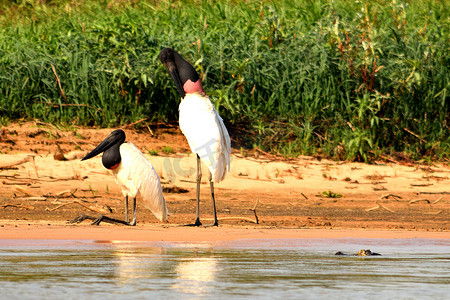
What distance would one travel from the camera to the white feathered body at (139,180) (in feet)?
24.8

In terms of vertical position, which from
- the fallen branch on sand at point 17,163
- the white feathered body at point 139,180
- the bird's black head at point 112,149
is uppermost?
the bird's black head at point 112,149

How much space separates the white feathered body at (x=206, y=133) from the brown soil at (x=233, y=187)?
0.54 metres

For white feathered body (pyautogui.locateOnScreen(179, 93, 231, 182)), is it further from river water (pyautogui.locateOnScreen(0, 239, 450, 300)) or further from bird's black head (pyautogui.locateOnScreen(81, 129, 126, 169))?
river water (pyautogui.locateOnScreen(0, 239, 450, 300))

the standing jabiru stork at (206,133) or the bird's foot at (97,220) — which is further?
the standing jabiru stork at (206,133)

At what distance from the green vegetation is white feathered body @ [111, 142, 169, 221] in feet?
8.02

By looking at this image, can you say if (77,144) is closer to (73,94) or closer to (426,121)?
(73,94)

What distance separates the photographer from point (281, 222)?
7.78 metres

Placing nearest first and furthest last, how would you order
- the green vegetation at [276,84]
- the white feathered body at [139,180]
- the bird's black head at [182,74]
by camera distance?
1. the white feathered body at [139,180]
2. the bird's black head at [182,74]
3. the green vegetation at [276,84]

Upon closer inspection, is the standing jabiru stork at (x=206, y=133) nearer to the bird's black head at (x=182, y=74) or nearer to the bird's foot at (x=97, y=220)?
the bird's black head at (x=182, y=74)

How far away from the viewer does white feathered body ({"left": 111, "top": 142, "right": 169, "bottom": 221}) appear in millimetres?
7574

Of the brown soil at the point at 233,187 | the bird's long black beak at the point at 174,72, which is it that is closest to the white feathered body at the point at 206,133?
the bird's long black beak at the point at 174,72

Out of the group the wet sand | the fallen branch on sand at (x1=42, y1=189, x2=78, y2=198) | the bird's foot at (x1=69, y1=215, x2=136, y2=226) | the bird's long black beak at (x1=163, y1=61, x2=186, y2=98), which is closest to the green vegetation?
the fallen branch on sand at (x1=42, y1=189, x2=78, y2=198)

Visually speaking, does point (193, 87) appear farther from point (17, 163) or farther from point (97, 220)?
point (17, 163)

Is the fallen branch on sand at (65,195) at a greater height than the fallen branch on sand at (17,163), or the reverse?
the fallen branch on sand at (17,163)
